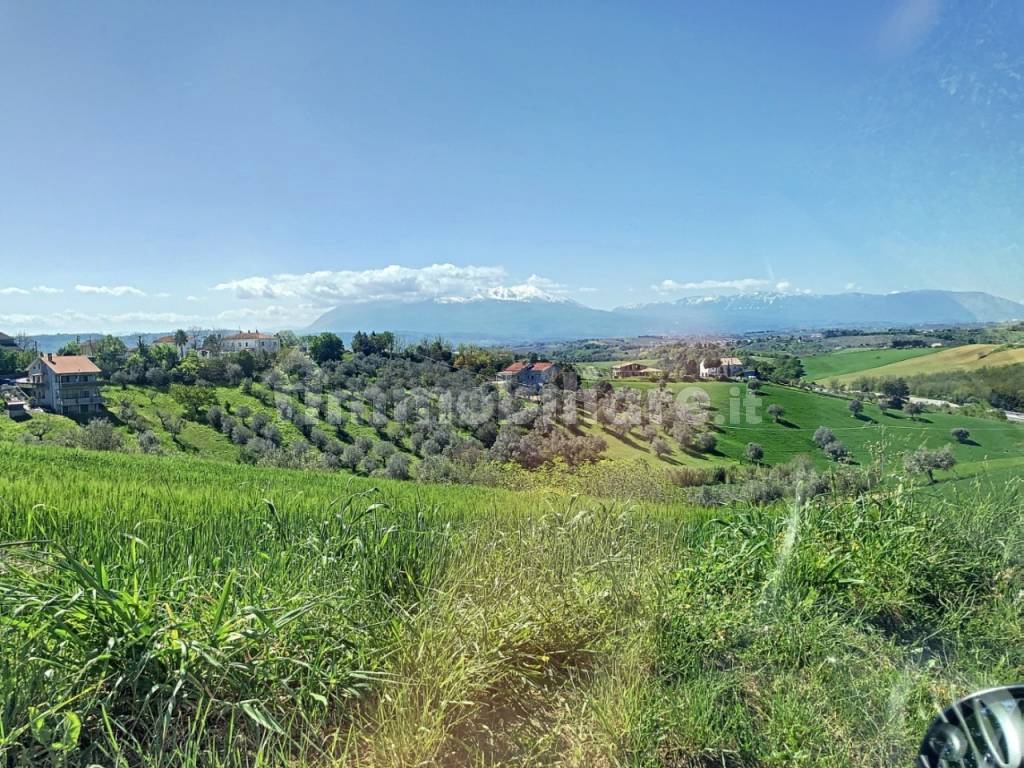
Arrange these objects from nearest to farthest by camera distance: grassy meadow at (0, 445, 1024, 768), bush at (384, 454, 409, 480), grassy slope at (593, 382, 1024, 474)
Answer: grassy meadow at (0, 445, 1024, 768) < grassy slope at (593, 382, 1024, 474) < bush at (384, 454, 409, 480)

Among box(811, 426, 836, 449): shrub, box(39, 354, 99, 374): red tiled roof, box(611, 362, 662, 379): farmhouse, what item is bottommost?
box(811, 426, 836, 449): shrub

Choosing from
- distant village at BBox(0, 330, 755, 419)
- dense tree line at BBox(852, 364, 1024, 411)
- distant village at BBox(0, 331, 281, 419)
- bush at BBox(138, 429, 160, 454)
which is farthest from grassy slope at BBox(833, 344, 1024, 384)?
distant village at BBox(0, 331, 281, 419)

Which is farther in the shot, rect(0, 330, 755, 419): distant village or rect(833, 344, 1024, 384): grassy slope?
rect(0, 330, 755, 419): distant village

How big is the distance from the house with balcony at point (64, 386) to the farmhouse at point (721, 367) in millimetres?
34916

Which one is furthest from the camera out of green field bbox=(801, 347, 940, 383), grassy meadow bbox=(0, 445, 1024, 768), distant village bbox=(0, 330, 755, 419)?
distant village bbox=(0, 330, 755, 419)

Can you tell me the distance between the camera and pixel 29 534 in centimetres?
312

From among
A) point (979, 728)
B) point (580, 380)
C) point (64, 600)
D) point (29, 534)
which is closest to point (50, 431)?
point (580, 380)

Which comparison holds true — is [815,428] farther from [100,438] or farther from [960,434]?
[100,438]

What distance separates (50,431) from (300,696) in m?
35.4

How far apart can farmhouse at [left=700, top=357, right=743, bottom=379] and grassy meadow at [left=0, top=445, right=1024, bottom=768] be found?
1459cm

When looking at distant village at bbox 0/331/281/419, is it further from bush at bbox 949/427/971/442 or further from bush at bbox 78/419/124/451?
bush at bbox 949/427/971/442

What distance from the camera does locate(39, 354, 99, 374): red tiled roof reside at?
112 feet

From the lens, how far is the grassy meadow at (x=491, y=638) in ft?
5.39

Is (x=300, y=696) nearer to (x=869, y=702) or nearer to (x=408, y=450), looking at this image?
(x=869, y=702)
